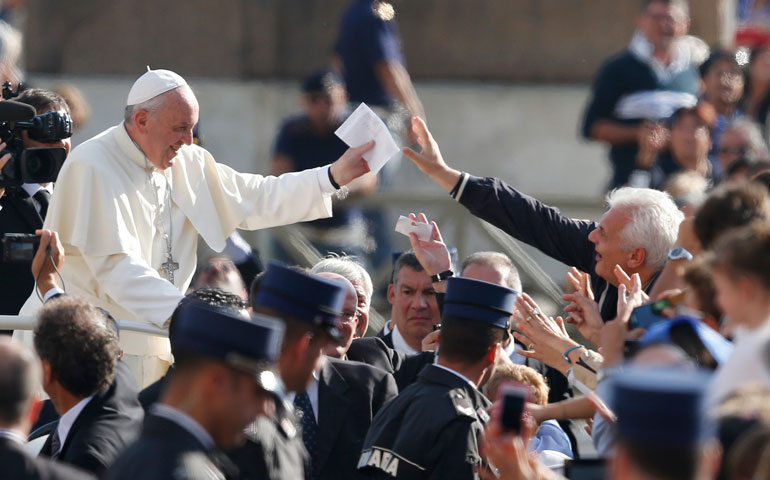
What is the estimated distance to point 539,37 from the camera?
12.7 metres

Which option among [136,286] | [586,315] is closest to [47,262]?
[136,286]

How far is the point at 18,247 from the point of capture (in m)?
5.43

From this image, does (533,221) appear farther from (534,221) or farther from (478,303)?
(478,303)

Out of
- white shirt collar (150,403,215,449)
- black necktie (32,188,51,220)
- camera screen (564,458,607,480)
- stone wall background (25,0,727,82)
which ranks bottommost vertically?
white shirt collar (150,403,215,449)

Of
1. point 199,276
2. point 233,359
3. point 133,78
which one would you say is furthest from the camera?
point 133,78

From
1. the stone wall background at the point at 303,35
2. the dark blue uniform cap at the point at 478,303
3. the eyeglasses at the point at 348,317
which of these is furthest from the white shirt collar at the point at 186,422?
the stone wall background at the point at 303,35

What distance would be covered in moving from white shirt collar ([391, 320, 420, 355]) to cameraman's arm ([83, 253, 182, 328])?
130 centimetres

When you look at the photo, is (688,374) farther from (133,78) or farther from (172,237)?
(133,78)

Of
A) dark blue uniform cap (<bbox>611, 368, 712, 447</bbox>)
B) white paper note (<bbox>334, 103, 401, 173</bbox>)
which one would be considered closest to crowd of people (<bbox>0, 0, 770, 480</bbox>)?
dark blue uniform cap (<bbox>611, 368, 712, 447</bbox>)

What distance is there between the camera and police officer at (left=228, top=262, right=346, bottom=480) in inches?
156

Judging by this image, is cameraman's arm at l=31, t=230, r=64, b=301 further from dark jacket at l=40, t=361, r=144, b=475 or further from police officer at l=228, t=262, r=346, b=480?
police officer at l=228, t=262, r=346, b=480

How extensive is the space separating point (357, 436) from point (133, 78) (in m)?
7.38

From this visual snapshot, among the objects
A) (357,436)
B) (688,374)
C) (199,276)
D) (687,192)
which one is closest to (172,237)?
(199,276)

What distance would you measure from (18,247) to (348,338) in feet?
4.36
